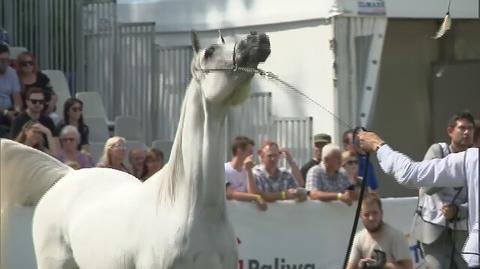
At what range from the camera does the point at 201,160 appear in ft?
19.9

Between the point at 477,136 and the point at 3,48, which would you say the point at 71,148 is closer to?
the point at 3,48

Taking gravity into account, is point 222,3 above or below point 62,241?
above

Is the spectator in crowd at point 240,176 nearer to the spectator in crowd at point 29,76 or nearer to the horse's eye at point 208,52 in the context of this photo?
the spectator in crowd at point 29,76

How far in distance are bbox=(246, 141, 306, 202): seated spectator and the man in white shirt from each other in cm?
427

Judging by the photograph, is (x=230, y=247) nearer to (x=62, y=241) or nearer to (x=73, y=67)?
(x=62, y=241)

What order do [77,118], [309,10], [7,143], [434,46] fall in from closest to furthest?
[7,143]
[77,118]
[309,10]
[434,46]

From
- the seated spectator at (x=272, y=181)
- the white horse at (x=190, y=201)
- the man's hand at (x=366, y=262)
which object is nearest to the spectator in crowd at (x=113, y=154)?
the seated spectator at (x=272, y=181)

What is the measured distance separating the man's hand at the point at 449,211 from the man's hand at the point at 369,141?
8.47 feet

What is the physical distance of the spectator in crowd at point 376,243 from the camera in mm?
9273

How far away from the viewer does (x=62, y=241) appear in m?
7.08

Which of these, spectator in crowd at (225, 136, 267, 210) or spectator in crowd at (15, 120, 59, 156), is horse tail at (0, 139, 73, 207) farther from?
spectator in crowd at (225, 136, 267, 210)

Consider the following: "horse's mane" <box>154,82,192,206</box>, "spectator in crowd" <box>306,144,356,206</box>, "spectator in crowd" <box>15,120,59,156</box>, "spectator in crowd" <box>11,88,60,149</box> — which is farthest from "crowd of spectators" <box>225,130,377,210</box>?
"horse's mane" <box>154,82,192,206</box>

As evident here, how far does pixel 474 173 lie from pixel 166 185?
1.55 meters

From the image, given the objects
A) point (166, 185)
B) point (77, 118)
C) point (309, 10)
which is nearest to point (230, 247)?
point (166, 185)
